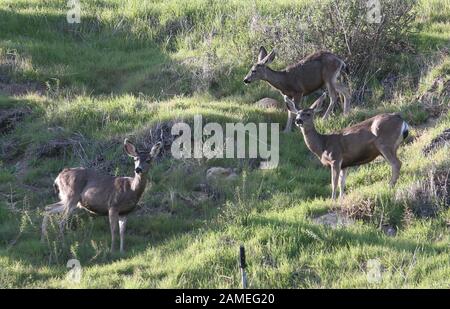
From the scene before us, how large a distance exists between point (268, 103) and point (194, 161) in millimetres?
2415

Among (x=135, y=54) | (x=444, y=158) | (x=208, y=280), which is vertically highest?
(x=135, y=54)

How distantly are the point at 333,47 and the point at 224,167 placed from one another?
3.91 m

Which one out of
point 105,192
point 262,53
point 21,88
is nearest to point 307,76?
point 262,53

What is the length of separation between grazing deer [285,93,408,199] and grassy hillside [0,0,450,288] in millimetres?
372

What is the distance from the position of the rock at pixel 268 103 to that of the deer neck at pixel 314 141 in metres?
2.60

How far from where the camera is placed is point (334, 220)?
44.2 feet

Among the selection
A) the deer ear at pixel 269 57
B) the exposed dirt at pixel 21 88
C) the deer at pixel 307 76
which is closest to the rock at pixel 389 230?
the deer at pixel 307 76

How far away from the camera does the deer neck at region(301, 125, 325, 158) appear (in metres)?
14.9

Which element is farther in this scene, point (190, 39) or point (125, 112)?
point (190, 39)

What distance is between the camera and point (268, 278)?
12.0m

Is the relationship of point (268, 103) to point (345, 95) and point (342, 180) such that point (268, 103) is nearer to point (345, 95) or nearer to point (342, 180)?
point (345, 95)

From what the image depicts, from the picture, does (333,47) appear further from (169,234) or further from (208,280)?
(208,280)

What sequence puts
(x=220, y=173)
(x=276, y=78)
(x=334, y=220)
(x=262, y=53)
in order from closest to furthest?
(x=334, y=220)
(x=220, y=173)
(x=276, y=78)
(x=262, y=53)
